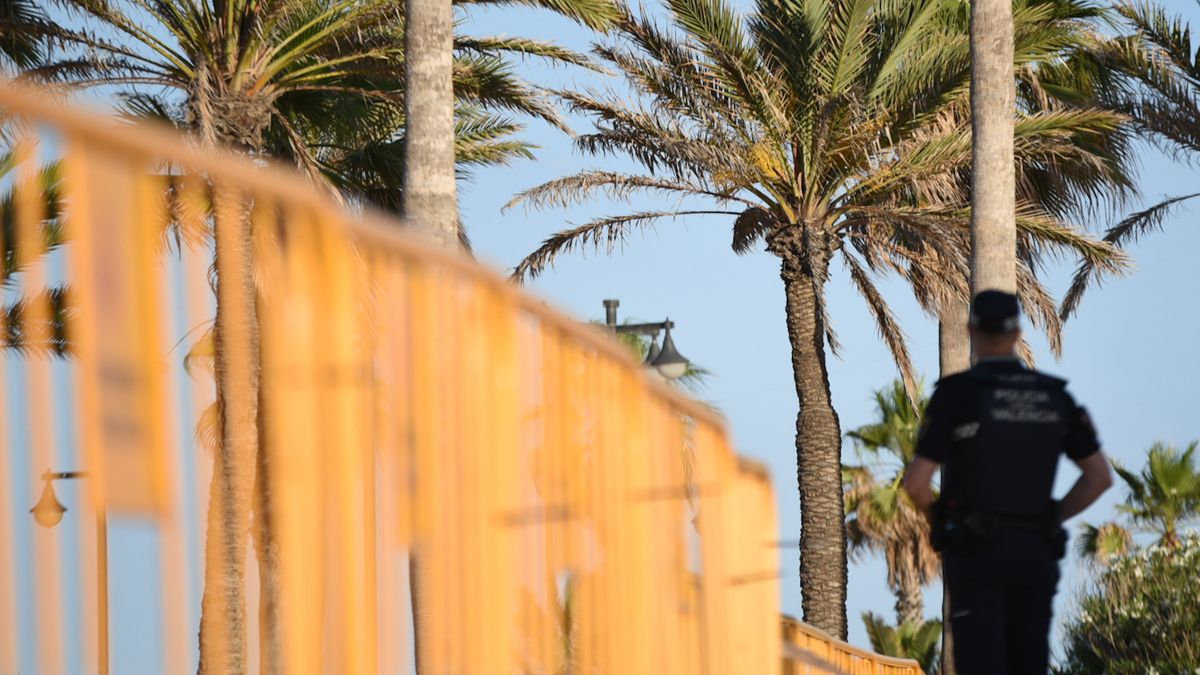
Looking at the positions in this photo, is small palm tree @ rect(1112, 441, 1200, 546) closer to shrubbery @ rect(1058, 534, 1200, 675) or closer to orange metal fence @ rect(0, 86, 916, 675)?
shrubbery @ rect(1058, 534, 1200, 675)

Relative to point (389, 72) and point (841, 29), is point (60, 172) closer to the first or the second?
point (389, 72)

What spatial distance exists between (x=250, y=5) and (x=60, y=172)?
14957 millimetres

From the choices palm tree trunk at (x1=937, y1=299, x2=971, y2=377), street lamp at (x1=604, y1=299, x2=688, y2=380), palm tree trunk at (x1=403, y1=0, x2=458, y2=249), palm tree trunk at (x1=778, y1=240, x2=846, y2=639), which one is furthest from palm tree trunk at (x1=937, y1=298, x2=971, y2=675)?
palm tree trunk at (x1=403, y1=0, x2=458, y2=249)

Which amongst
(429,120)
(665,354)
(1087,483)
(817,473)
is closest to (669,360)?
(665,354)

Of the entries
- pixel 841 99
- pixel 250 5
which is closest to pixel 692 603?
pixel 250 5

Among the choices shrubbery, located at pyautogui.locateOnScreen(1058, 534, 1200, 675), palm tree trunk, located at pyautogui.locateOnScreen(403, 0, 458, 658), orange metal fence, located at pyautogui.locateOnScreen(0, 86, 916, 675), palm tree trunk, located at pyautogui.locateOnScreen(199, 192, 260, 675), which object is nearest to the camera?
orange metal fence, located at pyautogui.locateOnScreen(0, 86, 916, 675)

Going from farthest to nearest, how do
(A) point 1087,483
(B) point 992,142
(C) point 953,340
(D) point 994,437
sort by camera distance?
(C) point 953,340 → (B) point 992,142 → (A) point 1087,483 → (D) point 994,437

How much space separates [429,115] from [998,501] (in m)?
8.55

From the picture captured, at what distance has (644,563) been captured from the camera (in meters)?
5.39

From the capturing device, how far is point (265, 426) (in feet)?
11.1

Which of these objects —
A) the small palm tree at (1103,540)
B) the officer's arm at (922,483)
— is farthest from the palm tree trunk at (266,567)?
the small palm tree at (1103,540)

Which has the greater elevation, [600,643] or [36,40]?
[36,40]

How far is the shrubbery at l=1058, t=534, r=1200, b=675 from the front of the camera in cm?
2181

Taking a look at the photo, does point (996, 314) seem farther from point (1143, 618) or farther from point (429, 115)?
point (1143, 618)
